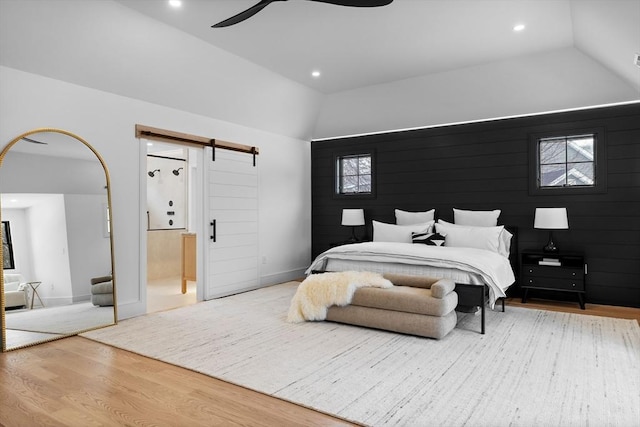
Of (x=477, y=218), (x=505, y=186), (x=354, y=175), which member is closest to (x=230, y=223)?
(x=354, y=175)

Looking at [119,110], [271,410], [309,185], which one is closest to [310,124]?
[309,185]

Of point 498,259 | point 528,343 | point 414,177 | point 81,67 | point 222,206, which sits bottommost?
→ point 528,343

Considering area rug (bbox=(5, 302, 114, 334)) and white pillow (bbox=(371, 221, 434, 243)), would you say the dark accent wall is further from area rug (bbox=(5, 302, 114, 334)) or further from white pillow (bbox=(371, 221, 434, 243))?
area rug (bbox=(5, 302, 114, 334))

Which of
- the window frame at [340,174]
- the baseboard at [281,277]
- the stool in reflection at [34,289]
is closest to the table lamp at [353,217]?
the window frame at [340,174]

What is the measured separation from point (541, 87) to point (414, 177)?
85.2 inches

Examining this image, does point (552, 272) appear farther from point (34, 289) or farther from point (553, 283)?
point (34, 289)

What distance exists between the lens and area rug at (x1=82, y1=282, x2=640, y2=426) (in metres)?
2.43

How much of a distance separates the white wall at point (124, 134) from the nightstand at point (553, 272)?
12.4 feet

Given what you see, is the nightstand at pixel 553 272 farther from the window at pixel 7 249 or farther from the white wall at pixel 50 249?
the window at pixel 7 249

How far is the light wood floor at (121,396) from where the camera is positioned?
7.68ft

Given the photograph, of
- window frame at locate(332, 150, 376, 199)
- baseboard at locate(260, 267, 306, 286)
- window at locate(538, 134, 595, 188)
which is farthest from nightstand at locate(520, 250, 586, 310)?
baseboard at locate(260, 267, 306, 286)

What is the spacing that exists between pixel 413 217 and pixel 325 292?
2.72m

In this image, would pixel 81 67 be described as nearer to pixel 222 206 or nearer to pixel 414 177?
pixel 222 206

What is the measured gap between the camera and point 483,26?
14.2 feet
